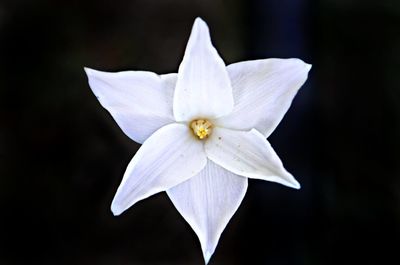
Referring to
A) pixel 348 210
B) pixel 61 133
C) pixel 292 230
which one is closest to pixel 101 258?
pixel 61 133

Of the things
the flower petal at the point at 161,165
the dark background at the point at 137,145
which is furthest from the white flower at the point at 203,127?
the dark background at the point at 137,145

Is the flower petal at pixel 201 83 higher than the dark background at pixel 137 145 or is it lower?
higher

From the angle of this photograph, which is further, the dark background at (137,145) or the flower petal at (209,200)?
the dark background at (137,145)

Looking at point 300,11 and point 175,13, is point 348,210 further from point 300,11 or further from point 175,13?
point 175,13

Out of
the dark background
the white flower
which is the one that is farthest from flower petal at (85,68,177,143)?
the dark background

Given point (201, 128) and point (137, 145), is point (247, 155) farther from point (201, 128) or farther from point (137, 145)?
point (137, 145)

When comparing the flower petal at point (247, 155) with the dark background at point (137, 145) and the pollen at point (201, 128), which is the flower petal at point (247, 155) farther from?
the dark background at point (137, 145)

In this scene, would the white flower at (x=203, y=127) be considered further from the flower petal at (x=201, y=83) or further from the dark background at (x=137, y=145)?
the dark background at (x=137, y=145)
